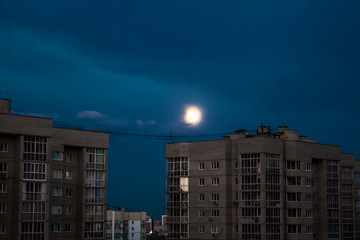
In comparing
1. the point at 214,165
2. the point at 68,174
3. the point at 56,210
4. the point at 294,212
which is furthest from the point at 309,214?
the point at 56,210

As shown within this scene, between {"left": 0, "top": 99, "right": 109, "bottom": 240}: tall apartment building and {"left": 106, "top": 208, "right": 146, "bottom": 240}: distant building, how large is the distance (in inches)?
3333

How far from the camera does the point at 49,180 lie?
235ft

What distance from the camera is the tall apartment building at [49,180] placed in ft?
226

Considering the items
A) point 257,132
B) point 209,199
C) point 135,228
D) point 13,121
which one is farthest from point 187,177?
point 135,228

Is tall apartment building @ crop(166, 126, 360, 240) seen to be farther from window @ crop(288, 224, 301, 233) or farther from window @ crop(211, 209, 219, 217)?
window @ crop(288, 224, 301, 233)

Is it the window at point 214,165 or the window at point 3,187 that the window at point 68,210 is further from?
the window at point 214,165

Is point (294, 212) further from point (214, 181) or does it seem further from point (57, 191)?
point (57, 191)

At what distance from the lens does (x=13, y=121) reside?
68875 millimetres

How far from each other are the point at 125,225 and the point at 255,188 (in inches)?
3826

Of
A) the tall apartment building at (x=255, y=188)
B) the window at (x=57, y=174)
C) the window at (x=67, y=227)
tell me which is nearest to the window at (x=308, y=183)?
the tall apartment building at (x=255, y=188)

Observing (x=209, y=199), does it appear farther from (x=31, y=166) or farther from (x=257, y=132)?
(x=31, y=166)

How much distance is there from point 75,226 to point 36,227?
1045 centimetres

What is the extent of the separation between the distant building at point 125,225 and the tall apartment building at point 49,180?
84.7 metres

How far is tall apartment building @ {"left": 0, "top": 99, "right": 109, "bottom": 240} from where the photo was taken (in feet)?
226
